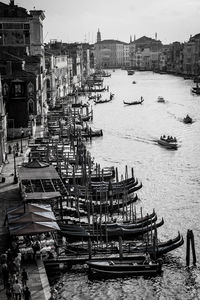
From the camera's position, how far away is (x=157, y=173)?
3288cm

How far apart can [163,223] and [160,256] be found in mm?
3007

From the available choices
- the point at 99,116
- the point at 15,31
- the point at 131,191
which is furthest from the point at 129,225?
the point at 99,116

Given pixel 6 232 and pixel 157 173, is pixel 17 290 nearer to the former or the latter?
pixel 6 232

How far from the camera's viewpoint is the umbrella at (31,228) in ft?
56.2

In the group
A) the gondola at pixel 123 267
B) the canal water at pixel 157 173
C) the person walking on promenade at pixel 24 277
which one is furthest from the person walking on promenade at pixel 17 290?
the gondola at pixel 123 267

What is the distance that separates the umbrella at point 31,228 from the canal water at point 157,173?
1.77 metres

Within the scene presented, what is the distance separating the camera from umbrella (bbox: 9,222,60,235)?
1712 cm

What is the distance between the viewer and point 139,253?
18.8 meters

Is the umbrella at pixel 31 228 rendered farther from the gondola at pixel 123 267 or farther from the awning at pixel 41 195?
the awning at pixel 41 195

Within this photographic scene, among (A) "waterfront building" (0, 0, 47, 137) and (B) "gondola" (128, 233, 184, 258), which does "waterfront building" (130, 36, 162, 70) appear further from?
(B) "gondola" (128, 233, 184, 258)

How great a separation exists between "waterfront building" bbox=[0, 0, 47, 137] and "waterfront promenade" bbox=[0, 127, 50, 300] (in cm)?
617

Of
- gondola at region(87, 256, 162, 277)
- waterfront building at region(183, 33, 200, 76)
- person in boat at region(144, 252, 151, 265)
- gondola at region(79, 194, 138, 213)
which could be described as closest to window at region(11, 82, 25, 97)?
gondola at region(79, 194, 138, 213)

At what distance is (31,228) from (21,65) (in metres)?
24.2

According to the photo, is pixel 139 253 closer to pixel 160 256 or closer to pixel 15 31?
pixel 160 256
